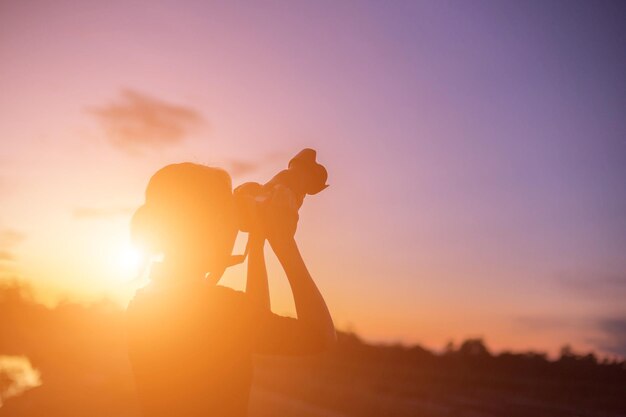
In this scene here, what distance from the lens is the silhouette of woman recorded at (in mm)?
1878

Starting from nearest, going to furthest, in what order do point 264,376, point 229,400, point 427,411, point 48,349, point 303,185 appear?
point 229,400, point 303,185, point 427,411, point 264,376, point 48,349

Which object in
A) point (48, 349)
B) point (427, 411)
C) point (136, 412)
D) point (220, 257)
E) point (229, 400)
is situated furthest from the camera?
point (48, 349)

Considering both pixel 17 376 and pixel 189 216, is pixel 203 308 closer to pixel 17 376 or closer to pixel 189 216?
pixel 189 216

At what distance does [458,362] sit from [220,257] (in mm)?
34810

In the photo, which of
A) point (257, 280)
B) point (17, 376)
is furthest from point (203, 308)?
point (17, 376)

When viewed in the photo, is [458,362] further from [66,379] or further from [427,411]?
[66,379]

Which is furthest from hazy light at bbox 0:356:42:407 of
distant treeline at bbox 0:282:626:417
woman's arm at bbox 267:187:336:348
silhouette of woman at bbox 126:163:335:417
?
woman's arm at bbox 267:187:336:348

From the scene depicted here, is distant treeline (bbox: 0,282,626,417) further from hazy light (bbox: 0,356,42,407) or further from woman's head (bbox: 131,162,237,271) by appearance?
woman's head (bbox: 131,162,237,271)

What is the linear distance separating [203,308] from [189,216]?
0.30 meters

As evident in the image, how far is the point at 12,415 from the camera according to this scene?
12.3m

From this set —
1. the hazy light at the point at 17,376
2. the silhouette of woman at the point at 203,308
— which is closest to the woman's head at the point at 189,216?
the silhouette of woman at the point at 203,308

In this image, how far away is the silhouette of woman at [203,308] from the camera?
188 centimetres

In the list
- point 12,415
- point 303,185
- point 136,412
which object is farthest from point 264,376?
point 303,185

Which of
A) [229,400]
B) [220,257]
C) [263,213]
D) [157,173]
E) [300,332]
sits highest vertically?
[157,173]
